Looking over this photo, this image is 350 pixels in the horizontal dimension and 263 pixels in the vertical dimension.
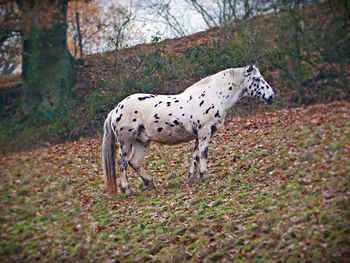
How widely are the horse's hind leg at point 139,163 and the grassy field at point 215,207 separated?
29 centimetres

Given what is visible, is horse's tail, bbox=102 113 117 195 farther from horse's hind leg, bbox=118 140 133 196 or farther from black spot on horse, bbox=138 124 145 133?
black spot on horse, bbox=138 124 145 133

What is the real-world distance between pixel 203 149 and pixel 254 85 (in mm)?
1993

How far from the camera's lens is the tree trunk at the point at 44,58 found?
23891mm

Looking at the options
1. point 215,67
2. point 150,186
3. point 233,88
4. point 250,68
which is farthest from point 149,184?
point 215,67

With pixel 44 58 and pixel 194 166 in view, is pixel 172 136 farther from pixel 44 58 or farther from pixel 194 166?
pixel 44 58

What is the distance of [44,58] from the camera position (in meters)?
24.5

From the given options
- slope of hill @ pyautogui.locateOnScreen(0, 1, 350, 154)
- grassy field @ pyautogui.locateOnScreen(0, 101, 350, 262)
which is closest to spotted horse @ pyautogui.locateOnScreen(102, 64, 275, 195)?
grassy field @ pyautogui.locateOnScreen(0, 101, 350, 262)

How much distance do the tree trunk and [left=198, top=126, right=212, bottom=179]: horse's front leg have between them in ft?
42.0

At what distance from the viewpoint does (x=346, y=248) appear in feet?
24.7

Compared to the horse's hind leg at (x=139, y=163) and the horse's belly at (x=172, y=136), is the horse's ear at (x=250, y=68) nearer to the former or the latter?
the horse's belly at (x=172, y=136)

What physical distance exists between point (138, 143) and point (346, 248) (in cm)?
648

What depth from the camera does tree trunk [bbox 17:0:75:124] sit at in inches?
941

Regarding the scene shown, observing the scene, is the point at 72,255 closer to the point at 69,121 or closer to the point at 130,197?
the point at 130,197

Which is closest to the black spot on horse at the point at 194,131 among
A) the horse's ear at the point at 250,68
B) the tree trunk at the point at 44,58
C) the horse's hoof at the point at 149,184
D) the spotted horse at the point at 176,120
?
the spotted horse at the point at 176,120
